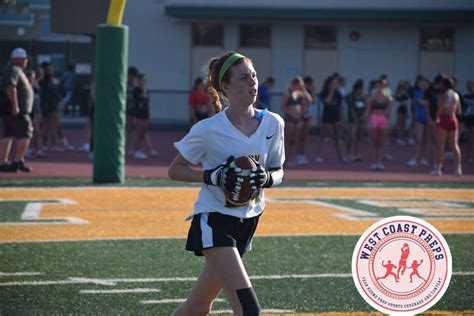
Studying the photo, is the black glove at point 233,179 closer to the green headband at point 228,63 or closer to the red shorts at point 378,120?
the green headband at point 228,63

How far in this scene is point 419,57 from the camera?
38.7m

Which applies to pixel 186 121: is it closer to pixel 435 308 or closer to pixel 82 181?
pixel 82 181

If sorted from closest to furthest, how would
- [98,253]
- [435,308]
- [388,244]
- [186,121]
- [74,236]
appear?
[388,244] → [435,308] → [98,253] → [74,236] → [186,121]

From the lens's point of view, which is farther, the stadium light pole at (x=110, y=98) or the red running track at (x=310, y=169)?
the red running track at (x=310, y=169)

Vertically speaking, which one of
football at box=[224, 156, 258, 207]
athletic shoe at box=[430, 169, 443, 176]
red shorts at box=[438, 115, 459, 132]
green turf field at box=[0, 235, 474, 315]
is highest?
football at box=[224, 156, 258, 207]

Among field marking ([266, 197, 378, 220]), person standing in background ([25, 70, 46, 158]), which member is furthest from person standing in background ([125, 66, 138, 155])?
field marking ([266, 197, 378, 220])

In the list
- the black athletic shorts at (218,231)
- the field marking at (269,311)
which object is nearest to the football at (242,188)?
the black athletic shorts at (218,231)

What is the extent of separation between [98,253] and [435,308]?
3.82 m

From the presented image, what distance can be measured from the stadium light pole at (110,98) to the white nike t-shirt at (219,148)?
11.1 m

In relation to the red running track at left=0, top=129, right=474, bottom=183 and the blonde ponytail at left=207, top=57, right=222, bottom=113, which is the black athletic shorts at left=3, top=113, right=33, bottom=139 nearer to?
the red running track at left=0, top=129, right=474, bottom=183

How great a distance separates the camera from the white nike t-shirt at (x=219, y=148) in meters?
6.26

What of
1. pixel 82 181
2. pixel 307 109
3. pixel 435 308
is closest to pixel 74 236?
pixel 435 308

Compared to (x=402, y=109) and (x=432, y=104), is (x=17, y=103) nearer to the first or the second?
(x=432, y=104)

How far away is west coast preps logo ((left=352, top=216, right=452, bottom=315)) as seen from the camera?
19.5 ft
